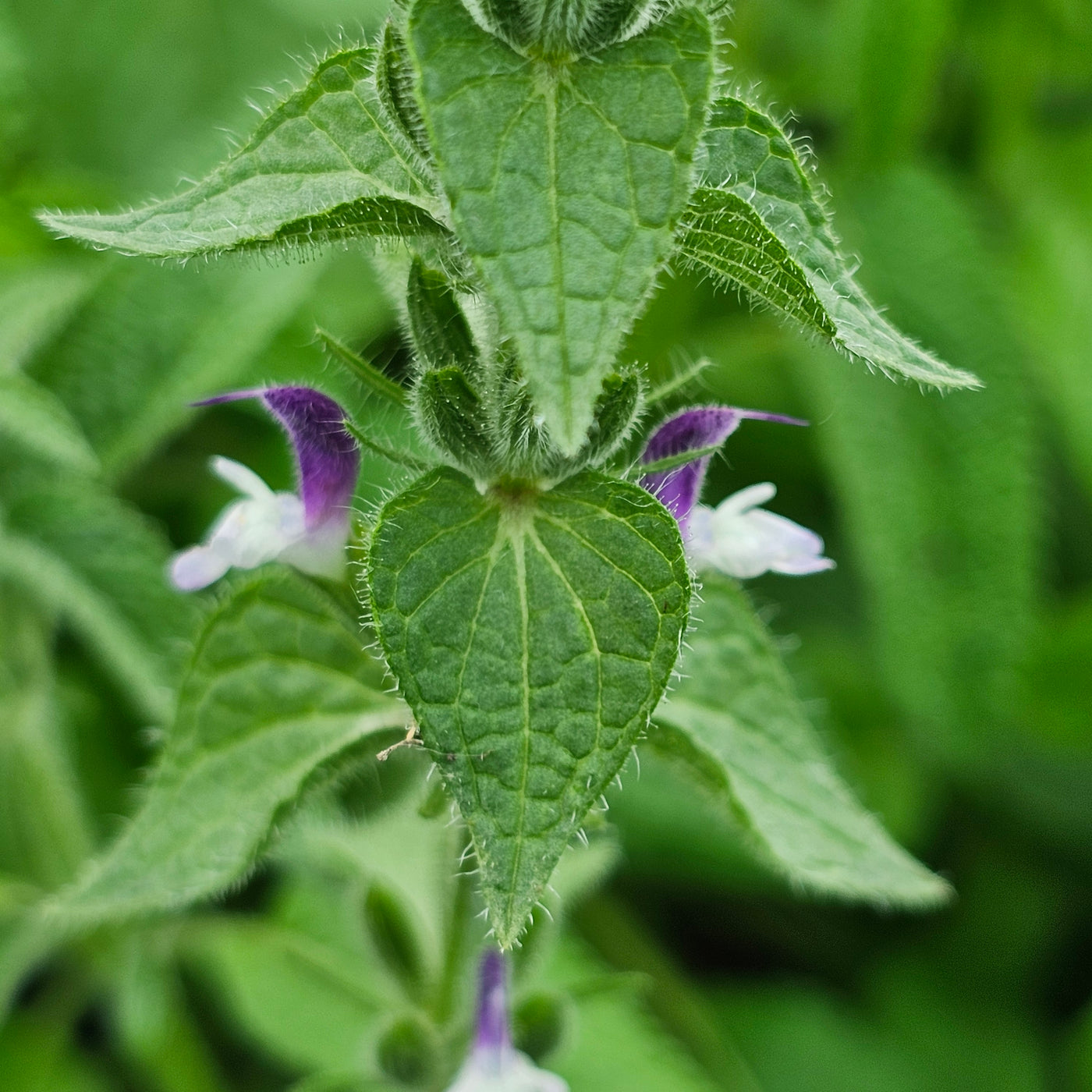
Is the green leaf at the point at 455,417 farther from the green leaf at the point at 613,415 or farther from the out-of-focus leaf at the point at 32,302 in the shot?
the out-of-focus leaf at the point at 32,302

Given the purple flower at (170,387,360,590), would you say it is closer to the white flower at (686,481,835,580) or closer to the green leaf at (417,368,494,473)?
the green leaf at (417,368,494,473)

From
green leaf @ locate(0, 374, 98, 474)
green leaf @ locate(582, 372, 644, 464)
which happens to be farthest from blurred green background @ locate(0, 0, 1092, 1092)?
green leaf @ locate(582, 372, 644, 464)

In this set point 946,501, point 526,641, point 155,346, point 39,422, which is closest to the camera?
point 526,641

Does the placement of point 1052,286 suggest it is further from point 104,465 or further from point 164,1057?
point 164,1057

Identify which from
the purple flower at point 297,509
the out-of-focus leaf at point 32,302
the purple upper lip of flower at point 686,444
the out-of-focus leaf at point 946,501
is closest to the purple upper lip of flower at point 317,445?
the purple flower at point 297,509

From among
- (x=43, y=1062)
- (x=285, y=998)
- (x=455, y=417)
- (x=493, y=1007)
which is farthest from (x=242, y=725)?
(x=43, y=1062)

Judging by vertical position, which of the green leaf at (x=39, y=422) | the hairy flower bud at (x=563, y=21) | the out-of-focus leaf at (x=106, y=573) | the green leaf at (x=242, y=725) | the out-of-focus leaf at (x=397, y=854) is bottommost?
the out-of-focus leaf at (x=397, y=854)

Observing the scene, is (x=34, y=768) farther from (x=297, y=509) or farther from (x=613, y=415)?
(x=613, y=415)
